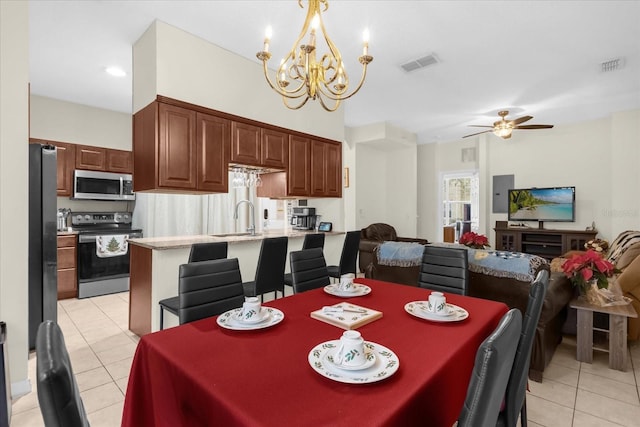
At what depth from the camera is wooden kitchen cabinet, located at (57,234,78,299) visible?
4.30 metres

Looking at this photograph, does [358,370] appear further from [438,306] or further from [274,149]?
[274,149]

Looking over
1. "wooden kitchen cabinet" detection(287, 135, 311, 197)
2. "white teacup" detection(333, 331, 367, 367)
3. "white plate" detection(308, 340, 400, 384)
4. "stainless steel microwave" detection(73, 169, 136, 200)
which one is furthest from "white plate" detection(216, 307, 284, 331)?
"stainless steel microwave" detection(73, 169, 136, 200)

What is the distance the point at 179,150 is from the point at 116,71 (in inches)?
65.7

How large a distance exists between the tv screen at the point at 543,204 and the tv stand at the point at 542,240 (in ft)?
0.77

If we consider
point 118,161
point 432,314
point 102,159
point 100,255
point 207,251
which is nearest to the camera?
point 432,314

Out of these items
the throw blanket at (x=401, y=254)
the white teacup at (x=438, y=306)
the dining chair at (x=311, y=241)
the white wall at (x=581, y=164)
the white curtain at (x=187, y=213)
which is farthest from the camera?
the white wall at (x=581, y=164)

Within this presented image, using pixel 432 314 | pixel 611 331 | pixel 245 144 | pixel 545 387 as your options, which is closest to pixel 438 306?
pixel 432 314

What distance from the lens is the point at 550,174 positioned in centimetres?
632

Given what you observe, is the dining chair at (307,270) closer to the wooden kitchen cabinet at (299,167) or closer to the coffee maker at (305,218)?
the wooden kitchen cabinet at (299,167)

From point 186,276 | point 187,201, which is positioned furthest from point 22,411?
point 187,201

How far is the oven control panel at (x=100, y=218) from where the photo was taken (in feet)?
15.8

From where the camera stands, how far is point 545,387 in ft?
7.79

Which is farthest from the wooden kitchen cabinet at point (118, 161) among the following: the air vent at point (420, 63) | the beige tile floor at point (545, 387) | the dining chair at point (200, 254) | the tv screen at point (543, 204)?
the tv screen at point (543, 204)

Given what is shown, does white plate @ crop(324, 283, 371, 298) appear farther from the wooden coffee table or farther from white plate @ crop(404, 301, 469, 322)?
the wooden coffee table
